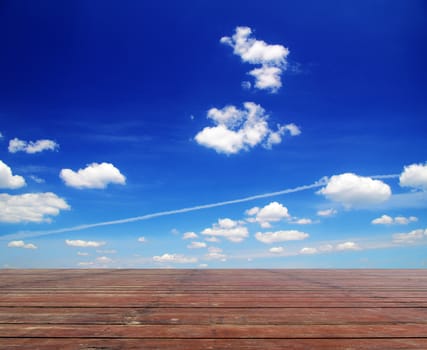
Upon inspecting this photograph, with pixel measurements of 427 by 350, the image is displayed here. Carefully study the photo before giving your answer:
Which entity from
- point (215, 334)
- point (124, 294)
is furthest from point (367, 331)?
point (124, 294)

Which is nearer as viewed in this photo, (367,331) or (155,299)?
(367,331)

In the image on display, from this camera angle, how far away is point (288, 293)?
5.45m

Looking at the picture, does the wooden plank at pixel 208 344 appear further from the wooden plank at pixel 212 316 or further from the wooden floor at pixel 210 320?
the wooden plank at pixel 212 316

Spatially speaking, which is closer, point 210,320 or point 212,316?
point 210,320

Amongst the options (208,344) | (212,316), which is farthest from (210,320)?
(208,344)

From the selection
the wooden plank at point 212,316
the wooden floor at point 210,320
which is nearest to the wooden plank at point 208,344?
the wooden floor at point 210,320

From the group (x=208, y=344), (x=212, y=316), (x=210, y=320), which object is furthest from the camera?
(x=212, y=316)

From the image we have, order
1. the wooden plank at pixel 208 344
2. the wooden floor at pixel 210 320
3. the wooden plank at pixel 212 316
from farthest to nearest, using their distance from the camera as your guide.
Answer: the wooden plank at pixel 212 316 < the wooden floor at pixel 210 320 < the wooden plank at pixel 208 344

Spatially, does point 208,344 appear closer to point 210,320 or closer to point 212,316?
point 210,320

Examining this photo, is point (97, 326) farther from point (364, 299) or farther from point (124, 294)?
point (364, 299)

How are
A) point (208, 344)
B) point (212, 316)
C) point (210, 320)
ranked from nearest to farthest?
point (208, 344) → point (210, 320) → point (212, 316)

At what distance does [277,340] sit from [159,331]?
1133mm

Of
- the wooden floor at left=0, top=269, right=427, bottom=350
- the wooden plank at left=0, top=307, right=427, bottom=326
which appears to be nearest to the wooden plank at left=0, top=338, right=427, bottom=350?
the wooden floor at left=0, top=269, right=427, bottom=350

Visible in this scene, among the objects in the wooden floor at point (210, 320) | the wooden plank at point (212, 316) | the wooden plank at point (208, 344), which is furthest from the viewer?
the wooden plank at point (212, 316)
